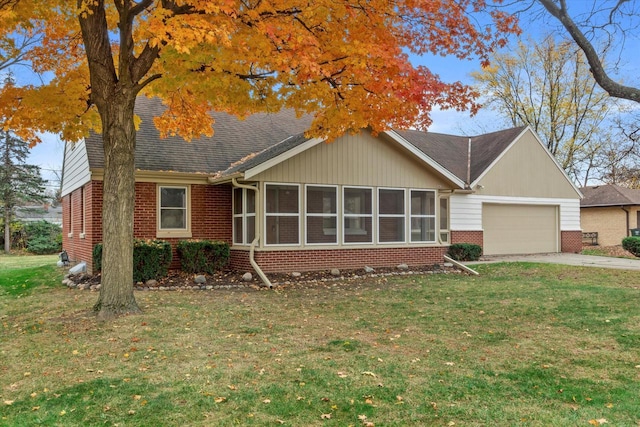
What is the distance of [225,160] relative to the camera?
49.5 feet

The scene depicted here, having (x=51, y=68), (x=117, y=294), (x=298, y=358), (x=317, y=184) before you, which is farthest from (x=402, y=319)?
(x=51, y=68)

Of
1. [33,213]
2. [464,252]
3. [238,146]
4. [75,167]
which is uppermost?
[238,146]

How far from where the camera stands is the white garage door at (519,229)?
64.6ft

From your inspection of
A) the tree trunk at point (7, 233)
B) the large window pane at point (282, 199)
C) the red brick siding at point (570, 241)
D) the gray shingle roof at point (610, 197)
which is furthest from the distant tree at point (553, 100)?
the tree trunk at point (7, 233)

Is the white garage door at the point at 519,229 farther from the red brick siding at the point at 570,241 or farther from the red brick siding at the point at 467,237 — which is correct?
the red brick siding at the point at 467,237

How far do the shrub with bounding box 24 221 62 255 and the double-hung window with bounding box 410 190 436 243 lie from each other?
2467 cm

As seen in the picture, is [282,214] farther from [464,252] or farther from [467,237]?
[467,237]

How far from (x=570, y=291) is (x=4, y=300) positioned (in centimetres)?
1218

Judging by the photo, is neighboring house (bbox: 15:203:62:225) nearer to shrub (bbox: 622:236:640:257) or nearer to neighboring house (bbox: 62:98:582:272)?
neighboring house (bbox: 62:98:582:272)

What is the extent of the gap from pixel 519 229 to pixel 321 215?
33.8 ft

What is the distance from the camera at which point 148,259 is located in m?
11.7

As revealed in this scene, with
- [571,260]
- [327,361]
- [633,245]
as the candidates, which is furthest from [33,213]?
[327,361]

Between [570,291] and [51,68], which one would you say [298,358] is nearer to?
[570,291]

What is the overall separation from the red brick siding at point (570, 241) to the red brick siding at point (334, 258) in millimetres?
8245
